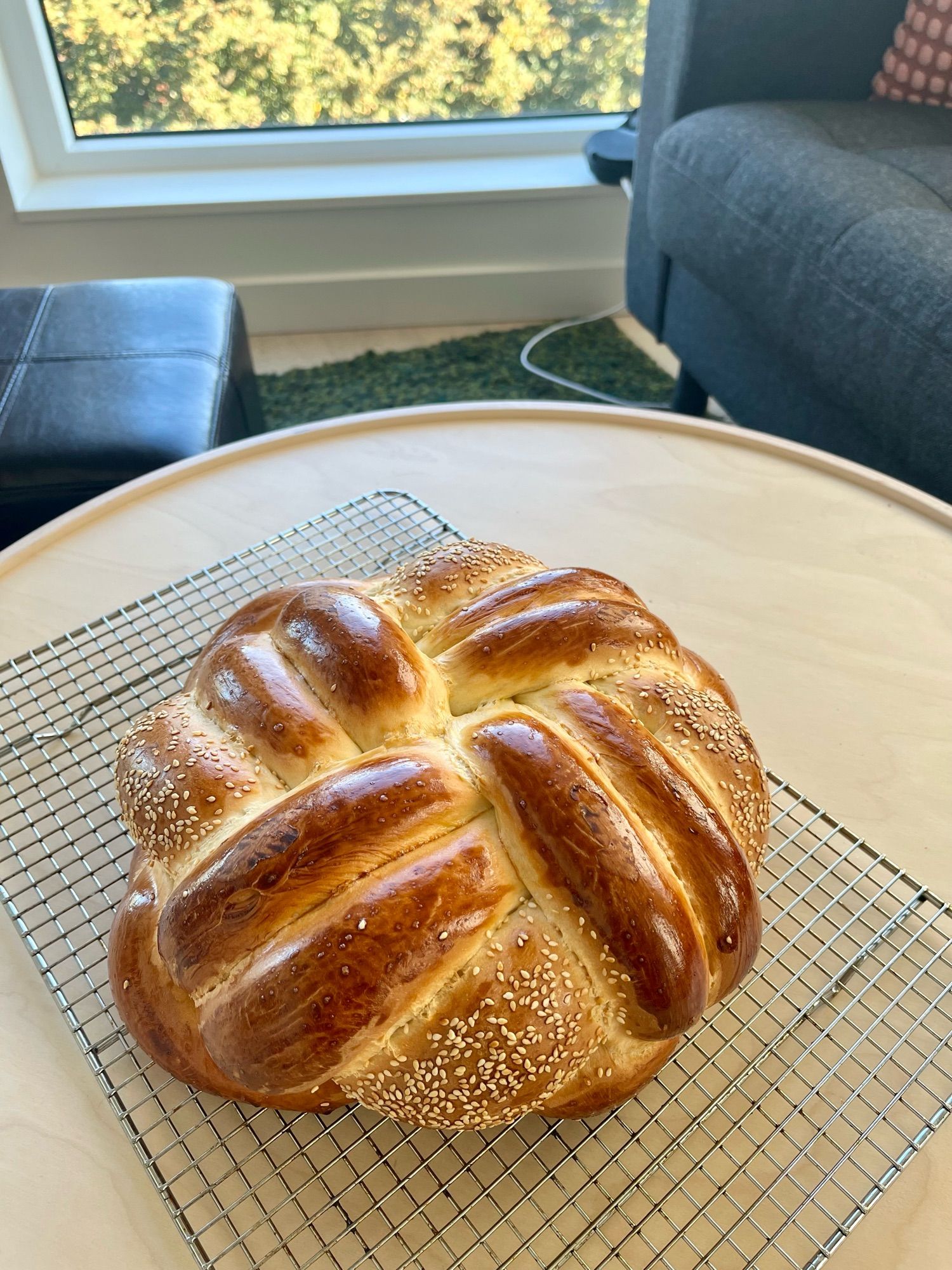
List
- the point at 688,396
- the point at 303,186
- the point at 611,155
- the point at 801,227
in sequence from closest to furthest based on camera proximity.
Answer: the point at 801,227, the point at 688,396, the point at 611,155, the point at 303,186

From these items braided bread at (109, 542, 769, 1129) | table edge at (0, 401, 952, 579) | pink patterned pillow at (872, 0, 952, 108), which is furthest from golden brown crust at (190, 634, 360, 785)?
pink patterned pillow at (872, 0, 952, 108)

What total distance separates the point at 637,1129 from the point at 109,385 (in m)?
1.23

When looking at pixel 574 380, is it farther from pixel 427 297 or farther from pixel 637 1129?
pixel 637 1129

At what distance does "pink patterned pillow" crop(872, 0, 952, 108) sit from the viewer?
176cm

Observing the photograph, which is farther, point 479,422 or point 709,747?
point 479,422

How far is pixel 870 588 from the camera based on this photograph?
1.00 meters

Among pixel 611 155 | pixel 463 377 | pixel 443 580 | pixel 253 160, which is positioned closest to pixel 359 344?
pixel 463 377

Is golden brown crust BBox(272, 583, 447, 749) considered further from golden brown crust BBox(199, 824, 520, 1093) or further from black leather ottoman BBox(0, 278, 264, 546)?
black leather ottoman BBox(0, 278, 264, 546)

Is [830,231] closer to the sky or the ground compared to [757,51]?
closer to the ground

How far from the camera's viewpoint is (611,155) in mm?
2283

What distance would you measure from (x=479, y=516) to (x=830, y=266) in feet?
2.58

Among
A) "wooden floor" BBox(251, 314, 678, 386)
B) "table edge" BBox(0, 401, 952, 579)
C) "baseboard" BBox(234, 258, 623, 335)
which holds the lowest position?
"wooden floor" BBox(251, 314, 678, 386)

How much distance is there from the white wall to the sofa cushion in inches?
29.0

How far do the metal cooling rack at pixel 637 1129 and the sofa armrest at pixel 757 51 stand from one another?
1.58m
